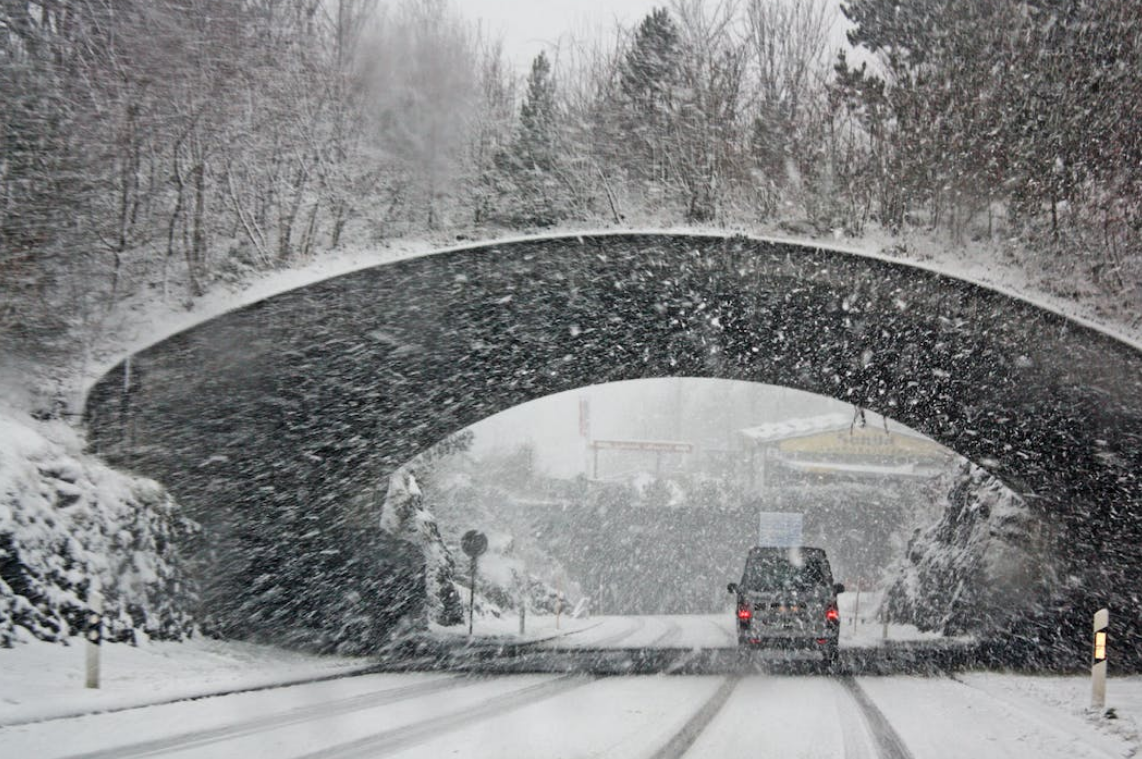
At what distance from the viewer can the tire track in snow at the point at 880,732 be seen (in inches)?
312

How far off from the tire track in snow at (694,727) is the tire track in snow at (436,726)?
1962mm

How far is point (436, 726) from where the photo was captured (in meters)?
9.05

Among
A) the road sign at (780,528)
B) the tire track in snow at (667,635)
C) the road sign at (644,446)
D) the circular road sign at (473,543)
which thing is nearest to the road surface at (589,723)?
the circular road sign at (473,543)

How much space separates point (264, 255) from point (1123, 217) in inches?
555

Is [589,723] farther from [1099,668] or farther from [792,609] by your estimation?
[792,609]

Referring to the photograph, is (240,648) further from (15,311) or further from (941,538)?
(941,538)

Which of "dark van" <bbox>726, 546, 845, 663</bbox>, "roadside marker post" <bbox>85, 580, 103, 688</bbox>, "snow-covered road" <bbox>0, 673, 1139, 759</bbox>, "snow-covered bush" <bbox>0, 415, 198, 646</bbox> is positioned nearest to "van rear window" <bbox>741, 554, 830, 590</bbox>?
"dark van" <bbox>726, 546, 845, 663</bbox>

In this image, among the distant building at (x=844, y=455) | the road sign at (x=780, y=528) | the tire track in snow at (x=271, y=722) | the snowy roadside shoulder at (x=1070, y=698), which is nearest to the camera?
the tire track in snow at (x=271, y=722)

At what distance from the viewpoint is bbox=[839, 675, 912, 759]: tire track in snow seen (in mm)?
7915

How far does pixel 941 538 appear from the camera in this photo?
28.2 m

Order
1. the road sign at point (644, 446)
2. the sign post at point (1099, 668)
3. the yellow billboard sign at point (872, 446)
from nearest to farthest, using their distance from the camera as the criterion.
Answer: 1. the sign post at point (1099, 668)
2. the yellow billboard sign at point (872, 446)
3. the road sign at point (644, 446)

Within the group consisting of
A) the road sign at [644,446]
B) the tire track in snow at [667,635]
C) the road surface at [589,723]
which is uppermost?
the road sign at [644,446]

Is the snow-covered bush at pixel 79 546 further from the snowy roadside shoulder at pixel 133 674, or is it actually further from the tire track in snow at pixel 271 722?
the tire track in snow at pixel 271 722

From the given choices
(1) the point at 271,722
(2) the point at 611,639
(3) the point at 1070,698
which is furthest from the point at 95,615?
(2) the point at 611,639
